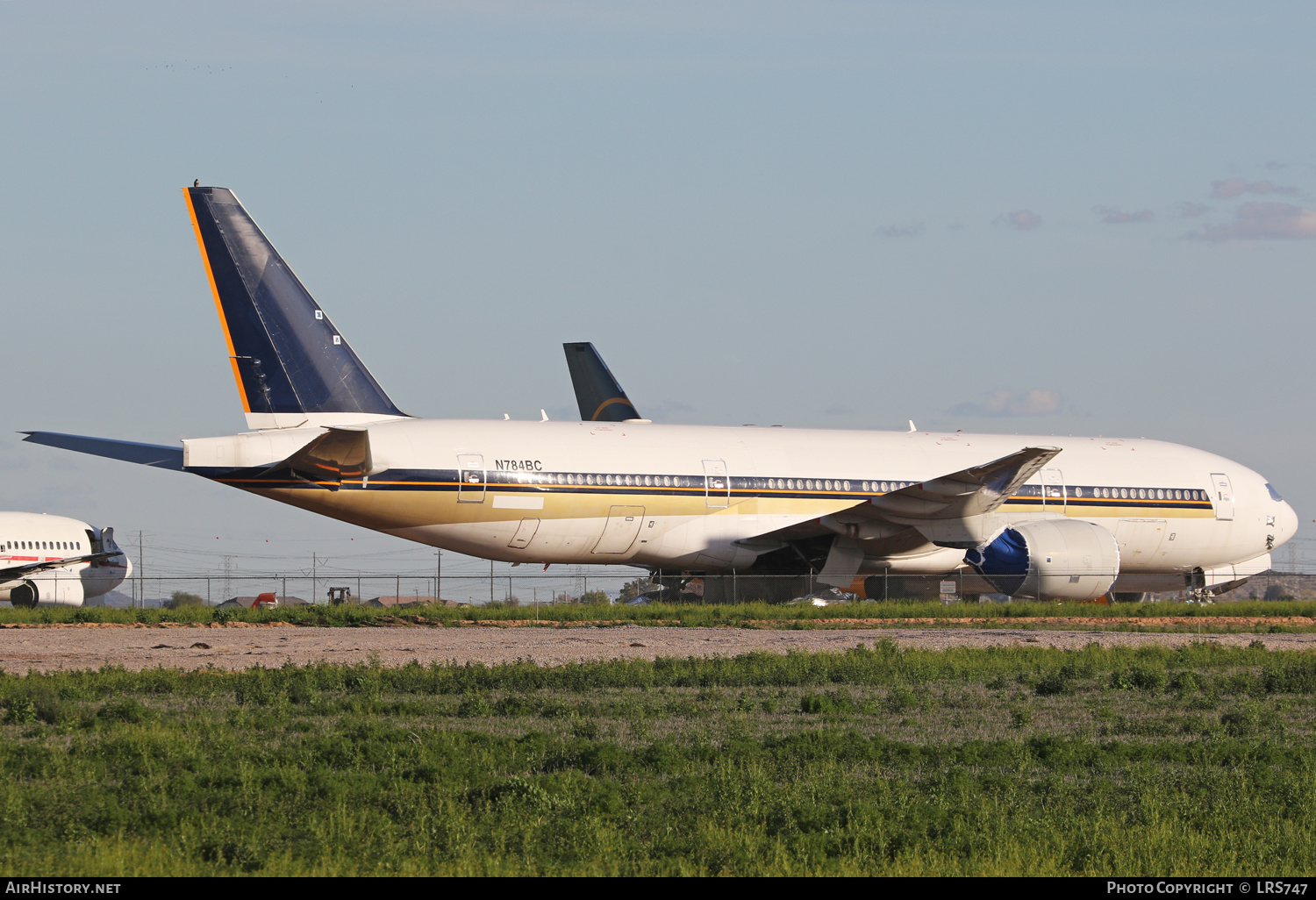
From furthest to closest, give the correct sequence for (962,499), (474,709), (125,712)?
1. (962,499)
2. (474,709)
3. (125,712)

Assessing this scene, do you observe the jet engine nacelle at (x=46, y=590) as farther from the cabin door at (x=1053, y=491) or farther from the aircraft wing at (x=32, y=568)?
the cabin door at (x=1053, y=491)

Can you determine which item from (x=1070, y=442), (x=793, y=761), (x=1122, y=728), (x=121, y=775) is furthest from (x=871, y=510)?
(x=121, y=775)

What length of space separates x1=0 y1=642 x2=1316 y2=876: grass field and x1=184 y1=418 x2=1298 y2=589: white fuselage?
12758 millimetres

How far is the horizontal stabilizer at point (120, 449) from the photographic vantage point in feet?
91.4

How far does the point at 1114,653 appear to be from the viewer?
22.2 m

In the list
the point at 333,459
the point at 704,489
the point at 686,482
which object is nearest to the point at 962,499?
the point at 704,489

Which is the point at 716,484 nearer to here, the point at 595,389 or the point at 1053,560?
the point at 1053,560

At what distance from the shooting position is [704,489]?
33938mm

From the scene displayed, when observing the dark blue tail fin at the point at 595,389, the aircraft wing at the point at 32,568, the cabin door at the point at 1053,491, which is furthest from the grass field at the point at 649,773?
the aircraft wing at the point at 32,568

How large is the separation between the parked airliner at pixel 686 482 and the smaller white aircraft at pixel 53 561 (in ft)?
71.6

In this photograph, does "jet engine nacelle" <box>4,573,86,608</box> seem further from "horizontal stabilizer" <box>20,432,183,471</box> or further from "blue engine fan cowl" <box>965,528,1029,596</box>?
"blue engine fan cowl" <box>965,528,1029,596</box>

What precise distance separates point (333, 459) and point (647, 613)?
8.42 metres

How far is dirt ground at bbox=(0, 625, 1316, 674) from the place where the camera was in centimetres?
2130
